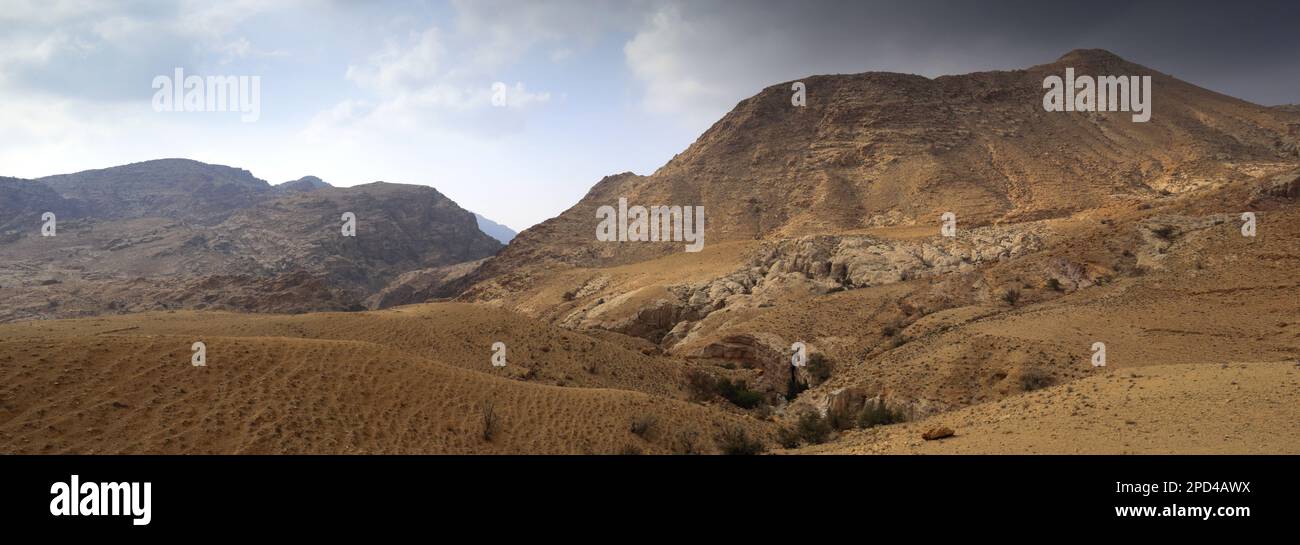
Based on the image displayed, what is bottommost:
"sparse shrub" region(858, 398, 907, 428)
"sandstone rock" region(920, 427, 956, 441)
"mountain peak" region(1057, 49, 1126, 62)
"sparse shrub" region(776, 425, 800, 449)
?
"sparse shrub" region(776, 425, 800, 449)

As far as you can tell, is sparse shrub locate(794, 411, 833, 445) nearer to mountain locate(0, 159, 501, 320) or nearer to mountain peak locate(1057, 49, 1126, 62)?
mountain locate(0, 159, 501, 320)

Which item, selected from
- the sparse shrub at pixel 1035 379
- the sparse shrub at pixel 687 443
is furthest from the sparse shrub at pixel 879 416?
the sparse shrub at pixel 687 443

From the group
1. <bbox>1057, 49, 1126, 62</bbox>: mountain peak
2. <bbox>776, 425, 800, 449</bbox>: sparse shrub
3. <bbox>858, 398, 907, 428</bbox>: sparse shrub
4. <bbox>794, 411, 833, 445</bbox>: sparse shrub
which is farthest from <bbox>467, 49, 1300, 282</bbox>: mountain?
<bbox>776, 425, 800, 449</bbox>: sparse shrub

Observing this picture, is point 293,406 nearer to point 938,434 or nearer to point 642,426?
point 642,426

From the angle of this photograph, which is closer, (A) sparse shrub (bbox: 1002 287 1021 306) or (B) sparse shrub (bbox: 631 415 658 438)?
(B) sparse shrub (bbox: 631 415 658 438)

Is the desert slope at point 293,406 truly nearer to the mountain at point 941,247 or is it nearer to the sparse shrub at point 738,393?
the sparse shrub at point 738,393

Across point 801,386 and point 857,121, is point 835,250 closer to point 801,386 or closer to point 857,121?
point 801,386
